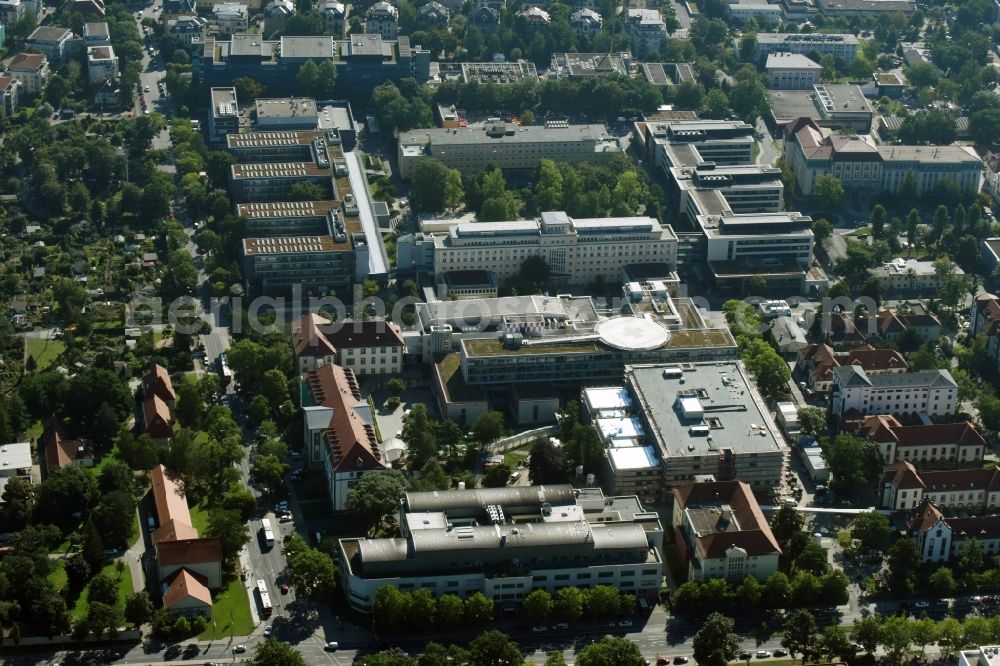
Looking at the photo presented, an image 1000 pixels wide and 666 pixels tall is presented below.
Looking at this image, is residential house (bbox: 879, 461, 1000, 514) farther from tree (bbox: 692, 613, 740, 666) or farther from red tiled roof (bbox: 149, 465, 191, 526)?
red tiled roof (bbox: 149, 465, 191, 526)

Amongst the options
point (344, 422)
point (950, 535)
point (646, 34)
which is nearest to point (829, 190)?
point (646, 34)

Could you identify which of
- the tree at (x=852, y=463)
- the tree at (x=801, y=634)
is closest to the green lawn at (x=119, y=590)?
the tree at (x=801, y=634)

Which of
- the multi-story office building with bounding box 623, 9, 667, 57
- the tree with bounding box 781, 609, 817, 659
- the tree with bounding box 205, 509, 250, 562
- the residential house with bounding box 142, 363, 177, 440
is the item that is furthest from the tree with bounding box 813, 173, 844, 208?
the tree with bounding box 205, 509, 250, 562

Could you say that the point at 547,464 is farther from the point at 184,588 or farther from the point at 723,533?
the point at 184,588

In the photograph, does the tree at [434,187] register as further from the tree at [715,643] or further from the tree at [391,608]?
the tree at [715,643]

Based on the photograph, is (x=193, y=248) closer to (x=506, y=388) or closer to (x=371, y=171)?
(x=371, y=171)

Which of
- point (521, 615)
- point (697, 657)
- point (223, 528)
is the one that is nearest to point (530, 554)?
point (521, 615)
